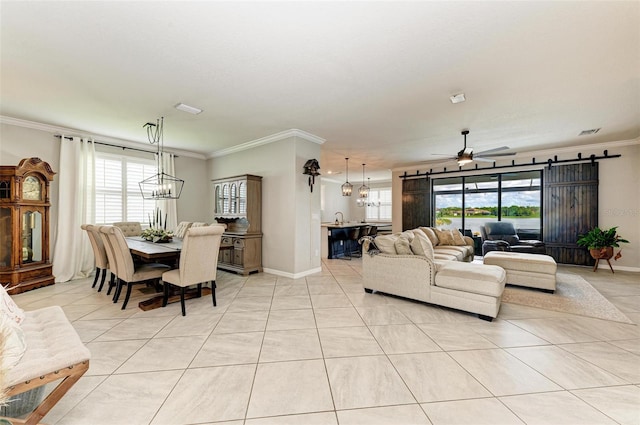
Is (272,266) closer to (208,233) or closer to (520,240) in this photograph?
(208,233)

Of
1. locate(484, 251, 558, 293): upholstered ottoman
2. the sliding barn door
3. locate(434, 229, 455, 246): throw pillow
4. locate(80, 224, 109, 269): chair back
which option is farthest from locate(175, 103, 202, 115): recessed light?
the sliding barn door

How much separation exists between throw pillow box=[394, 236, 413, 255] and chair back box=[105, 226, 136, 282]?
3.44 meters

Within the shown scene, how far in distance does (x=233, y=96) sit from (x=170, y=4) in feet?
4.76

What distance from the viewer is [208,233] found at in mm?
3104

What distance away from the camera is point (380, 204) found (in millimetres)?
11133

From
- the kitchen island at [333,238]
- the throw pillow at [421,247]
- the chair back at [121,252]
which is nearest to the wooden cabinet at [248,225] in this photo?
the chair back at [121,252]

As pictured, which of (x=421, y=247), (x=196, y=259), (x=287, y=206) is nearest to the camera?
(x=196, y=259)

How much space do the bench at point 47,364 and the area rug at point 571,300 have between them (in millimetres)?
4429

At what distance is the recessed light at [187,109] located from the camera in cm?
354

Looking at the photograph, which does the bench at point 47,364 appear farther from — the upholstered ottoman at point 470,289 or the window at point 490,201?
the window at point 490,201

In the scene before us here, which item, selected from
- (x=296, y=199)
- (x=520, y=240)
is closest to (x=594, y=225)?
(x=520, y=240)

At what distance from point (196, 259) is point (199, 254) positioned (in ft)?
0.22

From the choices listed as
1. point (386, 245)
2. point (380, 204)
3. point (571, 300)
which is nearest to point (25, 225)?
point (386, 245)

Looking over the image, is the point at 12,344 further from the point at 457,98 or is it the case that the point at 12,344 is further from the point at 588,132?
the point at 588,132
